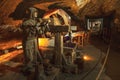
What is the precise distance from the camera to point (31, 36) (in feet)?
27.1

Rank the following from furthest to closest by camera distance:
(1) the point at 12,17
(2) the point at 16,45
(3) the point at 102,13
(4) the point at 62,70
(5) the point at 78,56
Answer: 1. (3) the point at 102,13
2. (1) the point at 12,17
3. (2) the point at 16,45
4. (5) the point at 78,56
5. (4) the point at 62,70

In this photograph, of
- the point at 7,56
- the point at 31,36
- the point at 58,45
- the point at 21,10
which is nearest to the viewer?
the point at 31,36

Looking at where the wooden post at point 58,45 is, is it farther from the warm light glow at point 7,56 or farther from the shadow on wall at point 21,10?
the shadow on wall at point 21,10

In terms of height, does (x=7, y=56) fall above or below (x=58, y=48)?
below

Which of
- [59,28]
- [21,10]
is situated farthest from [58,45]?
[21,10]

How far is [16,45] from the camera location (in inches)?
511

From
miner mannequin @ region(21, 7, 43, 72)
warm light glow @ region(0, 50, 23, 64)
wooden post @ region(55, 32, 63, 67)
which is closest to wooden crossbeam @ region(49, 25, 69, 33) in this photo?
wooden post @ region(55, 32, 63, 67)

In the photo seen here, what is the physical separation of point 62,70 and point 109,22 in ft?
47.0

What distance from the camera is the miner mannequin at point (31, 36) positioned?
8.00m

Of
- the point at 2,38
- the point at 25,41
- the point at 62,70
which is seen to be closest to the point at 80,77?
the point at 62,70

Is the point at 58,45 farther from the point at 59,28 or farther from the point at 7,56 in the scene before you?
the point at 7,56

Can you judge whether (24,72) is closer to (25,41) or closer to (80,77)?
(25,41)

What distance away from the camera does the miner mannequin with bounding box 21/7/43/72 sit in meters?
8.00

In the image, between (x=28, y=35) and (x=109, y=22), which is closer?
(x=28, y=35)
